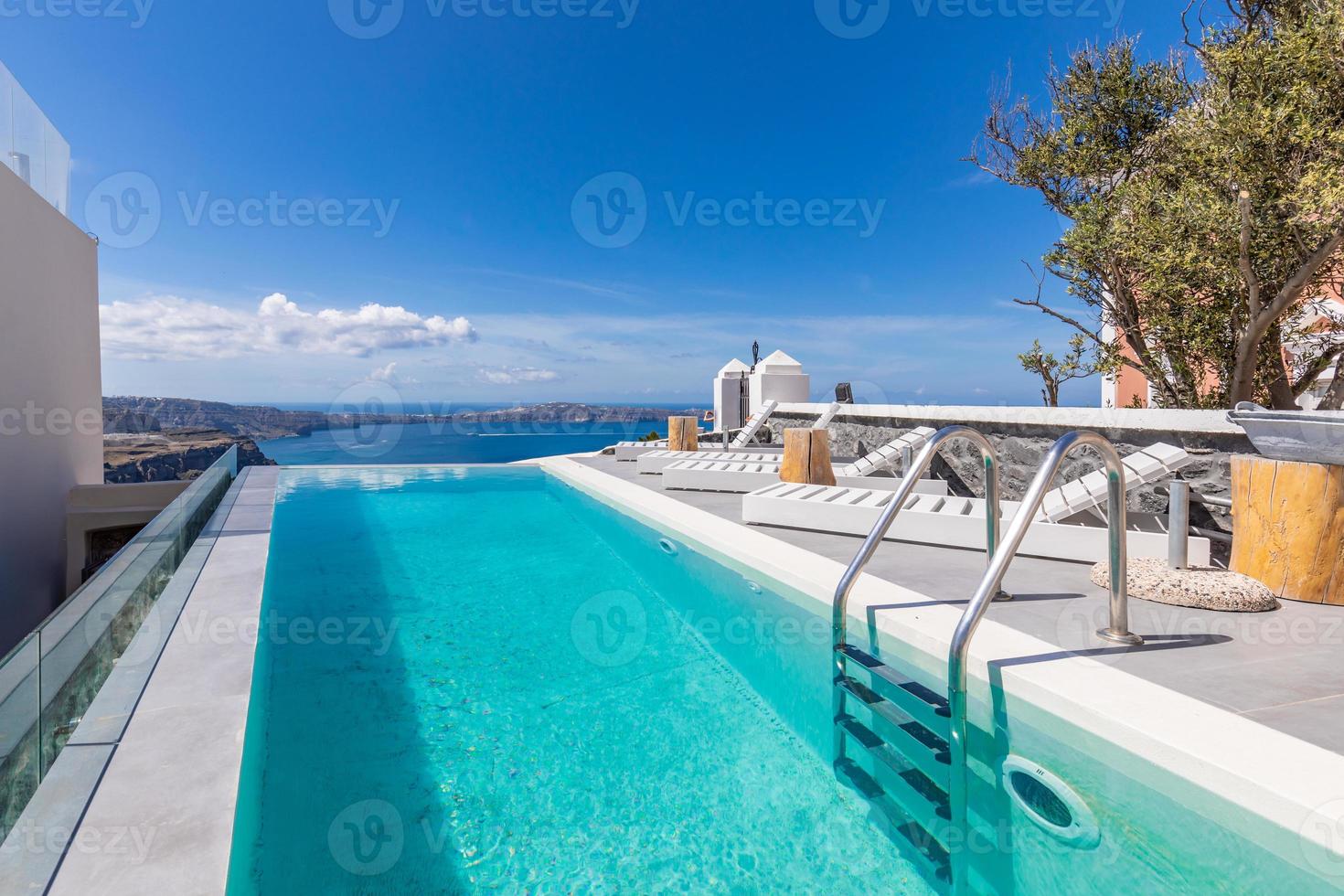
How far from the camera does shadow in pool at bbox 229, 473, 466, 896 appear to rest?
2.00 meters

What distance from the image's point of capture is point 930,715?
103 inches

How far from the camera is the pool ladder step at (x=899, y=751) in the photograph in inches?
85.5

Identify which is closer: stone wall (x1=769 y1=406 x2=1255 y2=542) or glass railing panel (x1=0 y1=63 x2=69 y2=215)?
stone wall (x1=769 y1=406 x2=1255 y2=542)

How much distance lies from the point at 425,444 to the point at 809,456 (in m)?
26.0

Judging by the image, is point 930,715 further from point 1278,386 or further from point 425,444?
point 425,444

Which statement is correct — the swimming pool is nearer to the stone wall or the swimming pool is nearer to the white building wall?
the stone wall

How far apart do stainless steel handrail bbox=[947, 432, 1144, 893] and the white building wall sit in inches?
441

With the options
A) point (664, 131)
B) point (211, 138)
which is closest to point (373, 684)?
point (211, 138)

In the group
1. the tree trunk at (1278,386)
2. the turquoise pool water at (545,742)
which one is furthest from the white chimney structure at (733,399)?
the turquoise pool water at (545,742)

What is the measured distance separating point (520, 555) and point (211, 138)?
515 inches

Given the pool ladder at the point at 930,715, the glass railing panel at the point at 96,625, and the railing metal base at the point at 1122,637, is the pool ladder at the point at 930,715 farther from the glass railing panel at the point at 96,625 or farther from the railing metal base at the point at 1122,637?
the glass railing panel at the point at 96,625

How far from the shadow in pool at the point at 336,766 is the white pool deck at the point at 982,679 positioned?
17 cm

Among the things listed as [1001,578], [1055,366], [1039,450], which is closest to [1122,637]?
[1001,578]

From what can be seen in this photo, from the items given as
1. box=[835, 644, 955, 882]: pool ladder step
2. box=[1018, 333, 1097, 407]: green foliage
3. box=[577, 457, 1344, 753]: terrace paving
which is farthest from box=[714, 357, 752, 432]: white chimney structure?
box=[835, 644, 955, 882]: pool ladder step
